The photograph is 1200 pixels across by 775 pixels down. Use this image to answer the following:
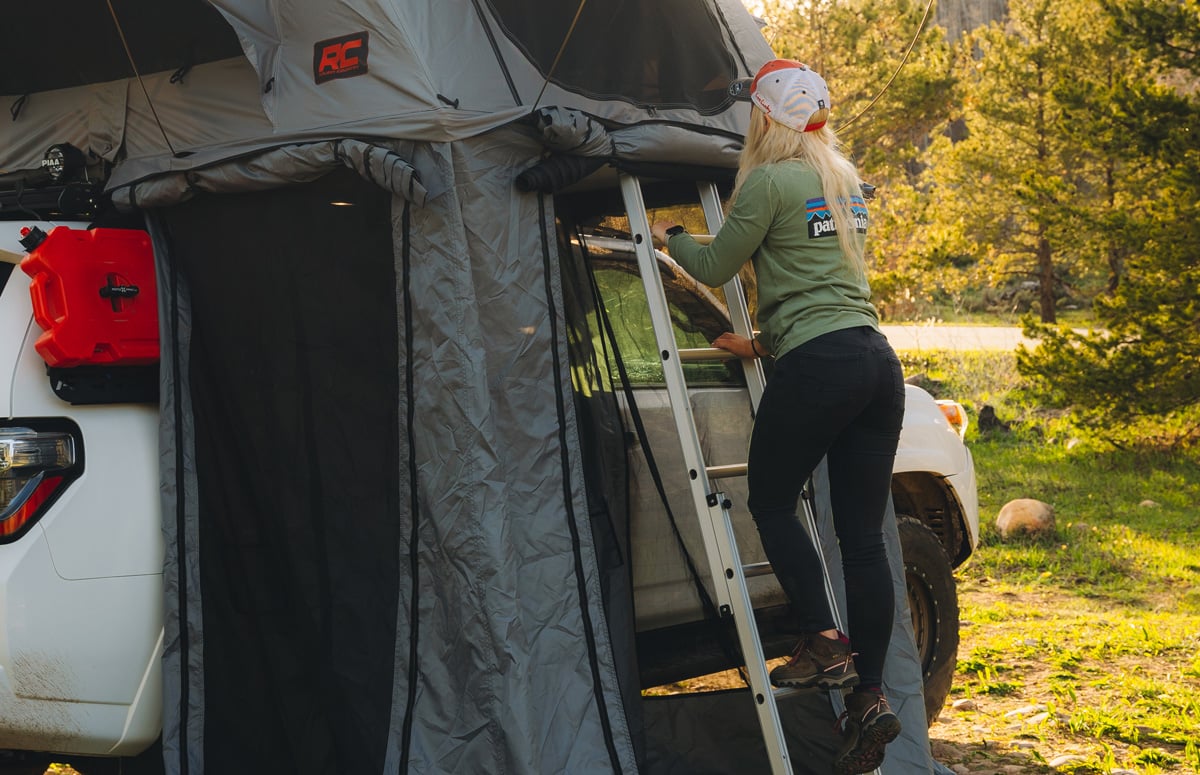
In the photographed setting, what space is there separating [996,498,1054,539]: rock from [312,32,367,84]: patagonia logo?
7.17 meters

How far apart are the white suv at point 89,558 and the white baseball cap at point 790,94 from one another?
772 millimetres

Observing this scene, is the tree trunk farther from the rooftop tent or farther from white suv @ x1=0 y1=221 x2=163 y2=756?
white suv @ x1=0 y1=221 x2=163 y2=756

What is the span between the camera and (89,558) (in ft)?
8.99

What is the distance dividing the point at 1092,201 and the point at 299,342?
55.6ft

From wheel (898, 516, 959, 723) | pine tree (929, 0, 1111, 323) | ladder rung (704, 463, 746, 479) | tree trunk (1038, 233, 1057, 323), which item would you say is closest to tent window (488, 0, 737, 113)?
ladder rung (704, 463, 746, 479)

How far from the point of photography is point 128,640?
2.86 metres

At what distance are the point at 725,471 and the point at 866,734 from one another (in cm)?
92

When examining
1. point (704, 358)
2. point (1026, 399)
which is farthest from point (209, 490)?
point (1026, 399)

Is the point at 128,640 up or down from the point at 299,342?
down

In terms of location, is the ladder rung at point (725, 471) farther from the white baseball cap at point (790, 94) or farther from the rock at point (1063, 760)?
the rock at point (1063, 760)

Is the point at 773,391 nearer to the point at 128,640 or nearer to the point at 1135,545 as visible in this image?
the point at 128,640

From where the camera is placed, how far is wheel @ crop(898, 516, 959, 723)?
436cm

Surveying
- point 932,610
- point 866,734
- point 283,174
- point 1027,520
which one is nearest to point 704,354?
point 866,734

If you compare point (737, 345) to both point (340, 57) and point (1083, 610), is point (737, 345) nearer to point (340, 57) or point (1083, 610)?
point (340, 57)
